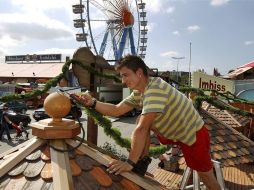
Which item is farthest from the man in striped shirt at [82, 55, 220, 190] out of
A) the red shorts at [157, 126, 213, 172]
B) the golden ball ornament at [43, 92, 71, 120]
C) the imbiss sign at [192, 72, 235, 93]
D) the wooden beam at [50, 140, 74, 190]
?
the imbiss sign at [192, 72, 235, 93]

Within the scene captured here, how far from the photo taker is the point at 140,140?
6.25ft

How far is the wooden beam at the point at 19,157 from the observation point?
63.7 inches

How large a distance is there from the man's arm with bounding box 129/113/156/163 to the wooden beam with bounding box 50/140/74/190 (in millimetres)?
383

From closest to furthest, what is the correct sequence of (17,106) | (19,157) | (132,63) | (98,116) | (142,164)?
(19,157)
(142,164)
(132,63)
(98,116)
(17,106)

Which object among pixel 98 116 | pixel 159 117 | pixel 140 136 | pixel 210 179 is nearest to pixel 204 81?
pixel 98 116

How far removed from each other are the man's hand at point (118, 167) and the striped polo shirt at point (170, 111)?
36 centimetres

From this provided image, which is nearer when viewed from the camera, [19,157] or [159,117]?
[19,157]

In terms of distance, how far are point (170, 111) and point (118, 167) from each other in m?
0.60

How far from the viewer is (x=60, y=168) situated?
157 cm

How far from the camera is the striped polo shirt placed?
1997mm

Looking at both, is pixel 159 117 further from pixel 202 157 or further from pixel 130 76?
pixel 202 157

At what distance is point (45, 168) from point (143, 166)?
1.84 ft

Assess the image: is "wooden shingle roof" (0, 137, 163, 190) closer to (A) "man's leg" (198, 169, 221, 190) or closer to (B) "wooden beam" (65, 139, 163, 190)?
(B) "wooden beam" (65, 139, 163, 190)

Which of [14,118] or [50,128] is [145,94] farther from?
[14,118]
